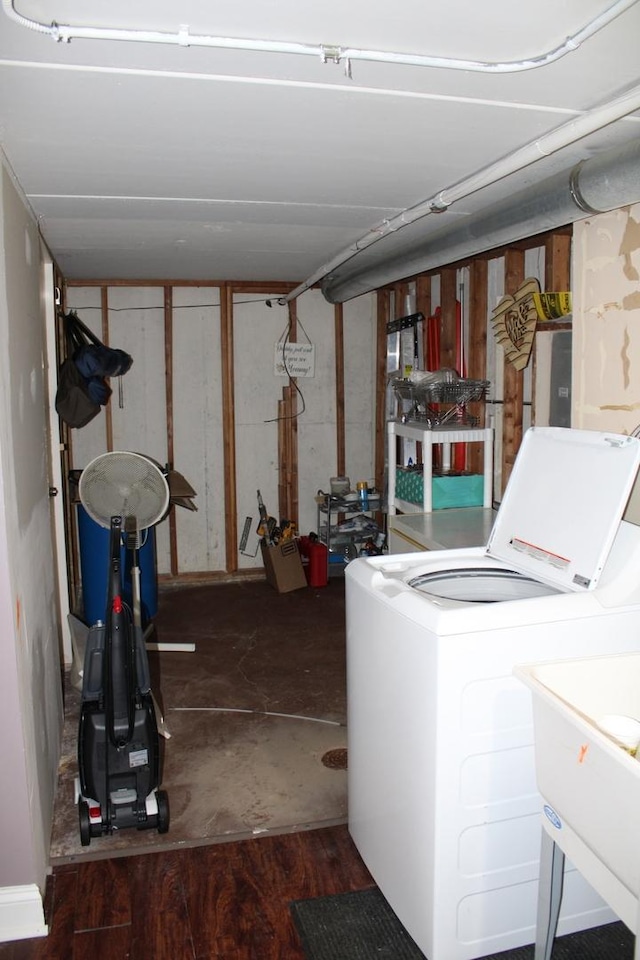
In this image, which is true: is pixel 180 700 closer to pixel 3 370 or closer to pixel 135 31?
pixel 3 370

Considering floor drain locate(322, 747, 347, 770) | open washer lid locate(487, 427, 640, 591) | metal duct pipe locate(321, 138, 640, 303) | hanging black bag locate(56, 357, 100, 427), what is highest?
metal duct pipe locate(321, 138, 640, 303)

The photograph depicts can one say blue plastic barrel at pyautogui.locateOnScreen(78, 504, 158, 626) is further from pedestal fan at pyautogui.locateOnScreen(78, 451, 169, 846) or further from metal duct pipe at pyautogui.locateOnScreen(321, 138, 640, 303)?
metal duct pipe at pyautogui.locateOnScreen(321, 138, 640, 303)

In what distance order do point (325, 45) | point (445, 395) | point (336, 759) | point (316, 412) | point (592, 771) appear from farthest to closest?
point (316, 412), point (445, 395), point (336, 759), point (325, 45), point (592, 771)

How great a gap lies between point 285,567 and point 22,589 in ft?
11.0

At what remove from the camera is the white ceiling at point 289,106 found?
1466 millimetres

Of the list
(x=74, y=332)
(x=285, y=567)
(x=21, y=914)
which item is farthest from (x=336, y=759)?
(x=74, y=332)

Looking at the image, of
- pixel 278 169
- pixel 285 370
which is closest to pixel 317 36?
pixel 278 169

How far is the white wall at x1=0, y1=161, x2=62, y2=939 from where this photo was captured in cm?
221

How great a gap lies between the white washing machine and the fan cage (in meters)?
Answer: 1.71

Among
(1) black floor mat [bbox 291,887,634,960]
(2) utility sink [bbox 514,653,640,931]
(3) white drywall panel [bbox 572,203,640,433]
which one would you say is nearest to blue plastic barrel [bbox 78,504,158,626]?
(1) black floor mat [bbox 291,887,634,960]

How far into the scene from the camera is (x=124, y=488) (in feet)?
12.2

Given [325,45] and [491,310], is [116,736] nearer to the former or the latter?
[325,45]

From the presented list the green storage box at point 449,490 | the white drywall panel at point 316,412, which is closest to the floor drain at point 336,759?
the green storage box at point 449,490

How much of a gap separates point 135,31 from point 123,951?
244cm
